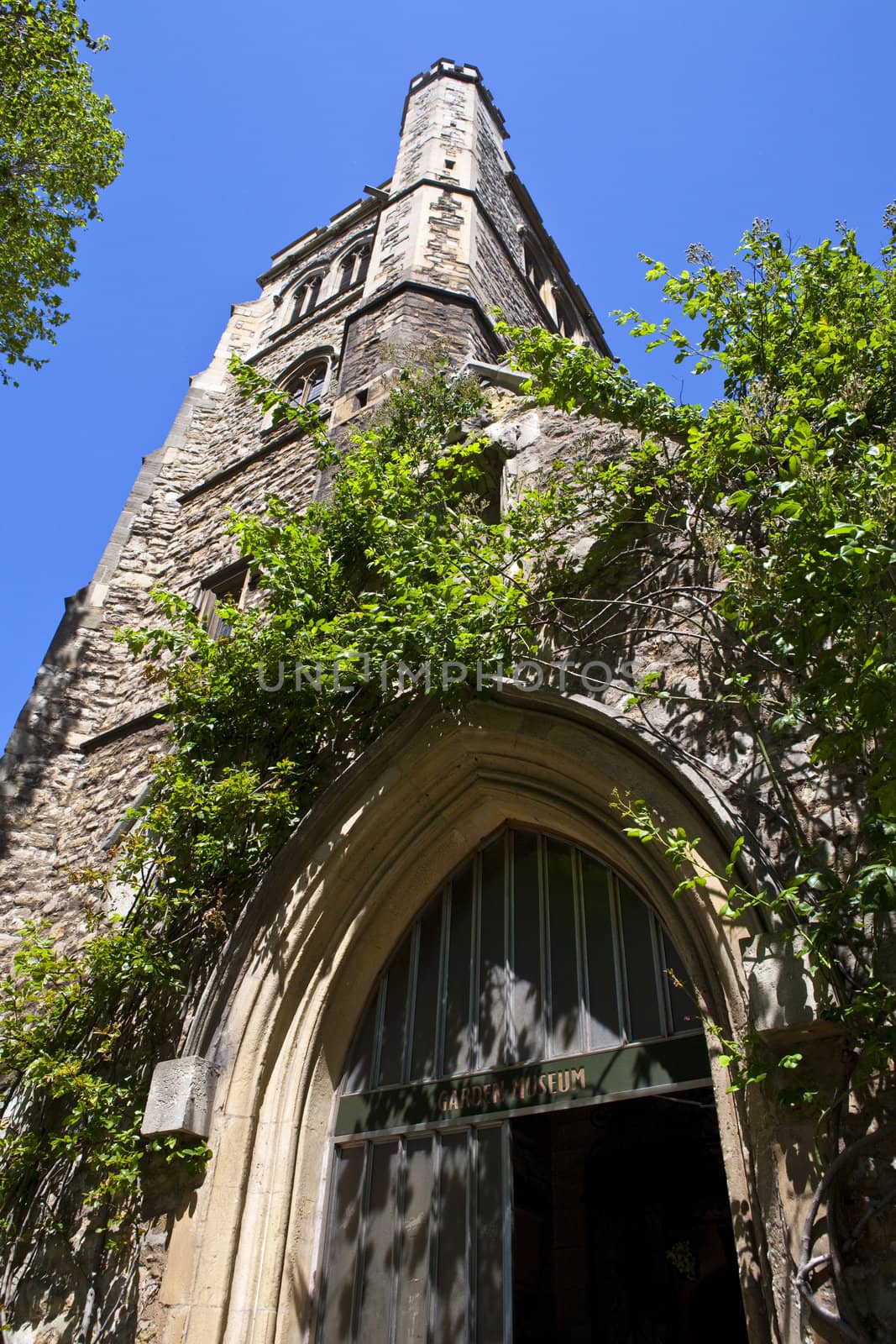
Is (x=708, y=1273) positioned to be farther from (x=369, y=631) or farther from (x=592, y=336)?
(x=592, y=336)

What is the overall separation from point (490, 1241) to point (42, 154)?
864 cm

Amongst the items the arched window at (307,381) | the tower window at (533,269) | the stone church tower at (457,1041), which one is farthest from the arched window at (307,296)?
the stone church tower at (457,1041)

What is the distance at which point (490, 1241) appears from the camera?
3.80 metres

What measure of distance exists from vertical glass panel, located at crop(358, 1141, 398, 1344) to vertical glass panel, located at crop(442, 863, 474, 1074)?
1.52 ft

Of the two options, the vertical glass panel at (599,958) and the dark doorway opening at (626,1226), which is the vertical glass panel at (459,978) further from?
the dark doorway opening at (626,1226)

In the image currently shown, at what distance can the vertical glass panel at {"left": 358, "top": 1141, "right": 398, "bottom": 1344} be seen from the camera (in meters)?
3.85

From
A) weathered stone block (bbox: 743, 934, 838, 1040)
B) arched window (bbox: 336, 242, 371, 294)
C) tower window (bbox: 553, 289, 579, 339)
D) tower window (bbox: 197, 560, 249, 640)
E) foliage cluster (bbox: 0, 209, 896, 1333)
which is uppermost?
tower window (bbox: 553, 289, 579, 339)

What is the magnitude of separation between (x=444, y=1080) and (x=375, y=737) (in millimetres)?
1675

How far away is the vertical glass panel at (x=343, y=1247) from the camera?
391 centimetres

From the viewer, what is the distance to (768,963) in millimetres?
2961

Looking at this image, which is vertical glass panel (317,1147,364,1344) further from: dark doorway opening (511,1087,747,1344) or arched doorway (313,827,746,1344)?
dark doorway opening (511,1087,747,1344)

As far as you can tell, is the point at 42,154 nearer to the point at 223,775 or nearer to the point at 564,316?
the point at 223,775

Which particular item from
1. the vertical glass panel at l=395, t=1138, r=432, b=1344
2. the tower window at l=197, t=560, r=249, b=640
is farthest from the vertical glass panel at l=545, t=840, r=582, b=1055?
the tower window at l=197, t=560, r=249, b=640

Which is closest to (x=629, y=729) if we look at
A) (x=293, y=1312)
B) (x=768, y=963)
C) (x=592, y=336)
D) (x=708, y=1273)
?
(x=768, y=963)
